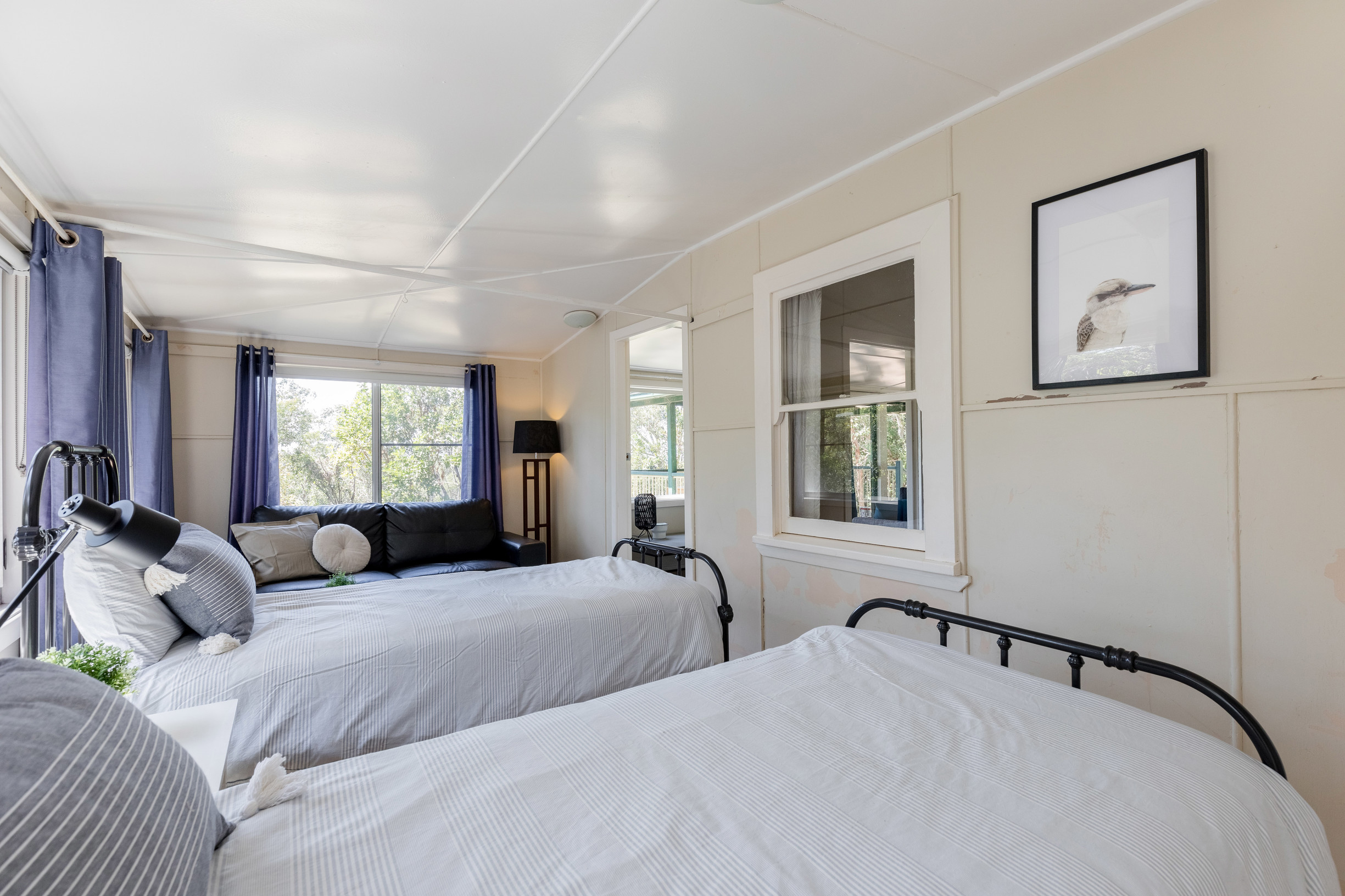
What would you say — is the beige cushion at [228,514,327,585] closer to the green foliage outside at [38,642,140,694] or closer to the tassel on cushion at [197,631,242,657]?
the tassel on cushion at [197,631,242,657]

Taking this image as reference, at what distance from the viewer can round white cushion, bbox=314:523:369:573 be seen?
4062 mm

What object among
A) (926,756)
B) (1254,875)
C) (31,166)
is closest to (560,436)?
(31,166)

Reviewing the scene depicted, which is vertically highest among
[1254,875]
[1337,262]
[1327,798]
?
[1337,262]

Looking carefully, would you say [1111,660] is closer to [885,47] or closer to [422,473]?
[885,47]

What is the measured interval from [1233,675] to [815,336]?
1808 millimetres

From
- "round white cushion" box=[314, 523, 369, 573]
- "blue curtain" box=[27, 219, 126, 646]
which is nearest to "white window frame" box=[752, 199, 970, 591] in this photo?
"blue curtain" box=[27, 219, 126, 646]

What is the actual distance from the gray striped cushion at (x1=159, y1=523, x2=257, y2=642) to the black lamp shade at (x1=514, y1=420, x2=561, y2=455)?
10.4 feet

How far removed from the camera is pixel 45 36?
1434mm

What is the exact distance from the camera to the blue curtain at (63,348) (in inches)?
80.2

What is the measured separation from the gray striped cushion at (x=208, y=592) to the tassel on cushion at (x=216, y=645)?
5 cm

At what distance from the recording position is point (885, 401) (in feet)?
8.04

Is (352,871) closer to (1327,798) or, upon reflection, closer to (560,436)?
(1327,798)

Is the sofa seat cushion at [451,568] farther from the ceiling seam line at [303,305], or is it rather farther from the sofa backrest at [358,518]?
the ceiling seam line at [303,305]

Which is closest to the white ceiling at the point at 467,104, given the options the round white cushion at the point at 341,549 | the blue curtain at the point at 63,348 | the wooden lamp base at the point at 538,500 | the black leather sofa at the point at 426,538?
the blue curtain at the point at 63,348
